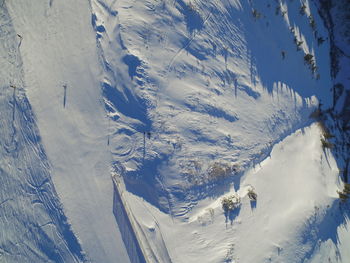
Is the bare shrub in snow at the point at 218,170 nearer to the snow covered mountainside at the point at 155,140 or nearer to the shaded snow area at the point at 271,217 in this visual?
the snow covered mountainside at the point at 155,140

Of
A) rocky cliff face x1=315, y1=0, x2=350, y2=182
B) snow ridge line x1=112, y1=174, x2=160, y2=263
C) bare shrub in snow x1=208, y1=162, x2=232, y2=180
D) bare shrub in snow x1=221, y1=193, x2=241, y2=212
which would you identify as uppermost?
rocky cliff face x1=315, y1=0, x2=350, y2=182

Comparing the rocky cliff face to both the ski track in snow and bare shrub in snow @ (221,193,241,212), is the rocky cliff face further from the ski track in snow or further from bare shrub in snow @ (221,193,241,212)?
the ski track in snow

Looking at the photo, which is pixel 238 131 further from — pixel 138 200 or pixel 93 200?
pixel 93 200

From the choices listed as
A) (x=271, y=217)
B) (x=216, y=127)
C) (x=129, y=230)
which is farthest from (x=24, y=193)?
(x=271, y=217)

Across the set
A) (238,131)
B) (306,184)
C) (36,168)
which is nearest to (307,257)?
(306,184)

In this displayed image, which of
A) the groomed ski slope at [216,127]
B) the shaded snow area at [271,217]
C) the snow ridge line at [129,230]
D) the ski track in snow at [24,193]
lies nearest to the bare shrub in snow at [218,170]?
the groomed ski slope at [216,127]

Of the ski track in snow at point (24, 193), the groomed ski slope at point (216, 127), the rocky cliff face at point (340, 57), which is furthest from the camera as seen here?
the rocky cliff face at point (340, 57)

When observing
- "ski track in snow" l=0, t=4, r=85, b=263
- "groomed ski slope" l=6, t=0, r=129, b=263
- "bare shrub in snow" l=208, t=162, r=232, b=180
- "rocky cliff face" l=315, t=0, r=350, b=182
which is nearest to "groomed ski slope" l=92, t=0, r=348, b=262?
"bare shrub in snow" l=208, t=162, r=232, b=180

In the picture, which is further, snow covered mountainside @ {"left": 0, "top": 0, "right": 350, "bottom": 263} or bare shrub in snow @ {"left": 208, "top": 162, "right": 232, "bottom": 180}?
bare shrub in snow @ {"left": 208, "top": 162, "right": 232, "bottom": 180}
